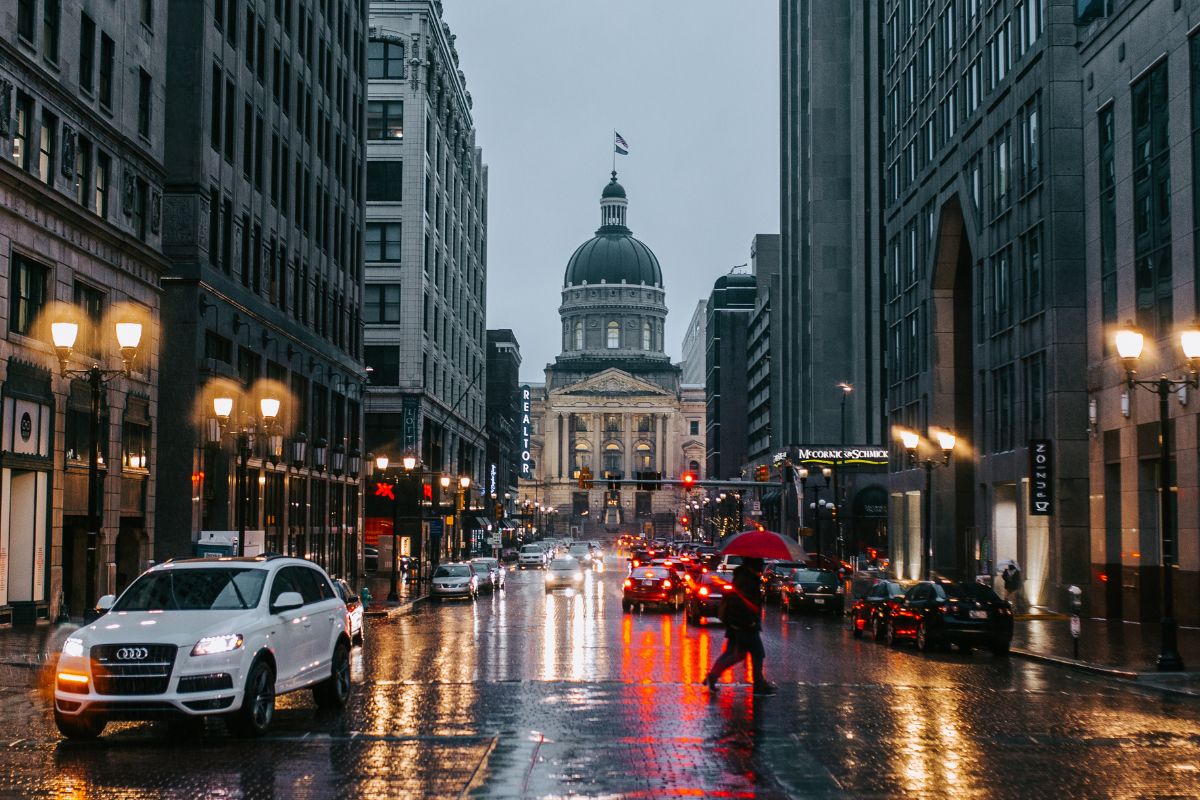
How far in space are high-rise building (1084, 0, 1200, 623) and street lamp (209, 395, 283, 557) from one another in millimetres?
20443

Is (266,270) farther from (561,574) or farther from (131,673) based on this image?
(131,673)

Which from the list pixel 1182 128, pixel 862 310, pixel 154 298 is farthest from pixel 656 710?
pixel 862 310

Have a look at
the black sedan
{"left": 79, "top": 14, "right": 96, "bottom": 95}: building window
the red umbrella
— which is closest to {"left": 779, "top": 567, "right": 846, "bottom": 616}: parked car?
the black sedan

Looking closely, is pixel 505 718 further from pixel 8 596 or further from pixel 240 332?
pixel 240 332

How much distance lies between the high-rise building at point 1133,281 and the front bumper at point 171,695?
2483 centimetres

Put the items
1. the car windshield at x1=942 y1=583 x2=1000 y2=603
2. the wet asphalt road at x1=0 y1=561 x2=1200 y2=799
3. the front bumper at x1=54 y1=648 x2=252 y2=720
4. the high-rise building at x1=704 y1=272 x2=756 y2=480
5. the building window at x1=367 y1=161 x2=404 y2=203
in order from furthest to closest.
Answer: the high-rise building at x1=704 y1=272 x2=756 y2=480, the building window at x1=367 y1=161 x2=404 y2=203, the car windshield at x1=942 y1=583 x2=1000 y2=603, the front bumper at x1=54 y1=648 x2=252 y2=720, the wet asphalt road at x1=0 y1=561 x2=1200 y2=799

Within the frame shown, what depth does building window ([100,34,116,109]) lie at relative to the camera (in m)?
37.8

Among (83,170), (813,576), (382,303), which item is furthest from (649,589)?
(382,303)

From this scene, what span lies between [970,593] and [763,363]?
110m

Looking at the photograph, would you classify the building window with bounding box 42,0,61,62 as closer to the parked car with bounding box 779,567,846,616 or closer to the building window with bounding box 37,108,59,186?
the building window with bounding box 37,108,59,186

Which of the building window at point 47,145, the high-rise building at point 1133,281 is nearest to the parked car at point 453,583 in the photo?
the high-rise building at point 1133,281

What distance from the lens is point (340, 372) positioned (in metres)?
65.6

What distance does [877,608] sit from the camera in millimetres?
33125

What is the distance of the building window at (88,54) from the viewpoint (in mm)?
36594
